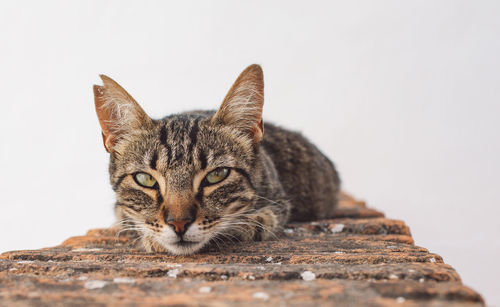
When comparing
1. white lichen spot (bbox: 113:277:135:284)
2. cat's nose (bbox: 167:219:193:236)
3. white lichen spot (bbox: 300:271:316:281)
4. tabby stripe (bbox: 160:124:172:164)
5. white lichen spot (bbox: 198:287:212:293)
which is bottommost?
white lichen spot (bbox: 198:287:212:293)

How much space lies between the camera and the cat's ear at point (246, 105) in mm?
2043

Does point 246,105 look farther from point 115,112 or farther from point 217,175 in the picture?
point 115,112

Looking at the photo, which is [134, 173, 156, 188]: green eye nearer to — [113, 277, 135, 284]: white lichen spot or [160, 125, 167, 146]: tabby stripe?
[160, 125, 167, 146]: tabby stripe

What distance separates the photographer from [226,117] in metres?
2.16

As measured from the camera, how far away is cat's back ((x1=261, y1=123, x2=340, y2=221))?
3082mm

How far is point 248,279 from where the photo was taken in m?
1.21

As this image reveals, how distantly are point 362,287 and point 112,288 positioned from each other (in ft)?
2.45

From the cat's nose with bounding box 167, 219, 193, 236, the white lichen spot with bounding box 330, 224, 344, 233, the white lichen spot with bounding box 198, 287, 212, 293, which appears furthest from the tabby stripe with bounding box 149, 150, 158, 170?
the white lichen spot with bounding box 330, 224, 344, 233

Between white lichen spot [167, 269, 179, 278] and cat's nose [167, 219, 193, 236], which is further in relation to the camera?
cat's nose [167, 219, 193, 236]

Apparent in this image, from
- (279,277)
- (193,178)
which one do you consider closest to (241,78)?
(193,178)

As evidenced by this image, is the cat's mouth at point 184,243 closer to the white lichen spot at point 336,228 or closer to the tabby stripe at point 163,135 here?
the tabby stripe at point 163,135

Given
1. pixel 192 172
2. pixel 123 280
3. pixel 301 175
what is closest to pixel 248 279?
pixel 123 280

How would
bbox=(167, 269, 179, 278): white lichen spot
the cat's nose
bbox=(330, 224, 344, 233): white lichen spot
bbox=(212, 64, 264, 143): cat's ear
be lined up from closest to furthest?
bbox=(167, 269, 179, 278): white lichen spot
the cat's nose
bbox=(212, 64, 264, 143): cat's ear
bbox=(330, 224, 344, 233): white lichen spot

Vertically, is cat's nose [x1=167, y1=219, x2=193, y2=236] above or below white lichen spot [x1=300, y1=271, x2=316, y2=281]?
above
